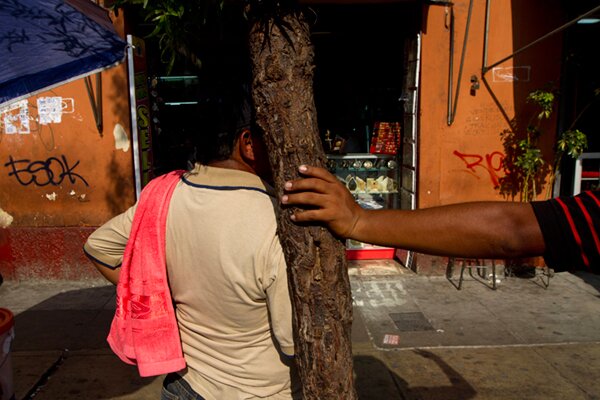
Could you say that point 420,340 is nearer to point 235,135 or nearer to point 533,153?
point 533,153

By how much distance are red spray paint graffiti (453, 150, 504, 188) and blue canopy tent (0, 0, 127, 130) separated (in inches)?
181

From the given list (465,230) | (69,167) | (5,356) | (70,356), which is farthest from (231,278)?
(69,167)

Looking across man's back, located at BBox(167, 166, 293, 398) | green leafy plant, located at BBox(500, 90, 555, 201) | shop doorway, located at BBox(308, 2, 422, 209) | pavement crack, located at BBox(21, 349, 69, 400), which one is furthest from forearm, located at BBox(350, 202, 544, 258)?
shop doorway, located at BBox(308, 2, 422, 209)

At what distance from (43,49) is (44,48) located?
0.03 ft

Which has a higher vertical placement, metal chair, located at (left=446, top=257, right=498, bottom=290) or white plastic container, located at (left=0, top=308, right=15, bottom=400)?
white plastic container, located at (left=0, top=308, right=15, bottom=400)

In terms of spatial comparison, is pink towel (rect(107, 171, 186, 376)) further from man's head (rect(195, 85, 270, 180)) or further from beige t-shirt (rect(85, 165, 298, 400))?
man's head (rect(195, 85, 270, 180))

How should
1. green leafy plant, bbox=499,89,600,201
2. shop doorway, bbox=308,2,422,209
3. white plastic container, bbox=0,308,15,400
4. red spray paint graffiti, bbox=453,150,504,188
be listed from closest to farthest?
white plastic container, bbox=0,308,15,400 → green leafy plant, bbox=499,89,600,201 → red spray paint graffiti, bbox=453,150,504,188 → shop doorway, bbox=308,2,422,209

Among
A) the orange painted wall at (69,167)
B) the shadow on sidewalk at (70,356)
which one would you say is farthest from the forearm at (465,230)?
the orange painted wall at (69,167)

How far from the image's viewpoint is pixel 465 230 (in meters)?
1.52

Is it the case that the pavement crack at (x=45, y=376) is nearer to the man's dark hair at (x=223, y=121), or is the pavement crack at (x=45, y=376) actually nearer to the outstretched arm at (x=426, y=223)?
the man's dark hair at (x=223, y=121)

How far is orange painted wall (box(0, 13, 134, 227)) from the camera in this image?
5945 millimetres

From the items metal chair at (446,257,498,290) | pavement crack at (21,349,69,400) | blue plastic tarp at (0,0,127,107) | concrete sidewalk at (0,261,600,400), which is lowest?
pavement crack at (21,349,69,400)

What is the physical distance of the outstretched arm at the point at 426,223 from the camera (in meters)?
1.40

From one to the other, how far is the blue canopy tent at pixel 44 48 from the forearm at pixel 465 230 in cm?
173
